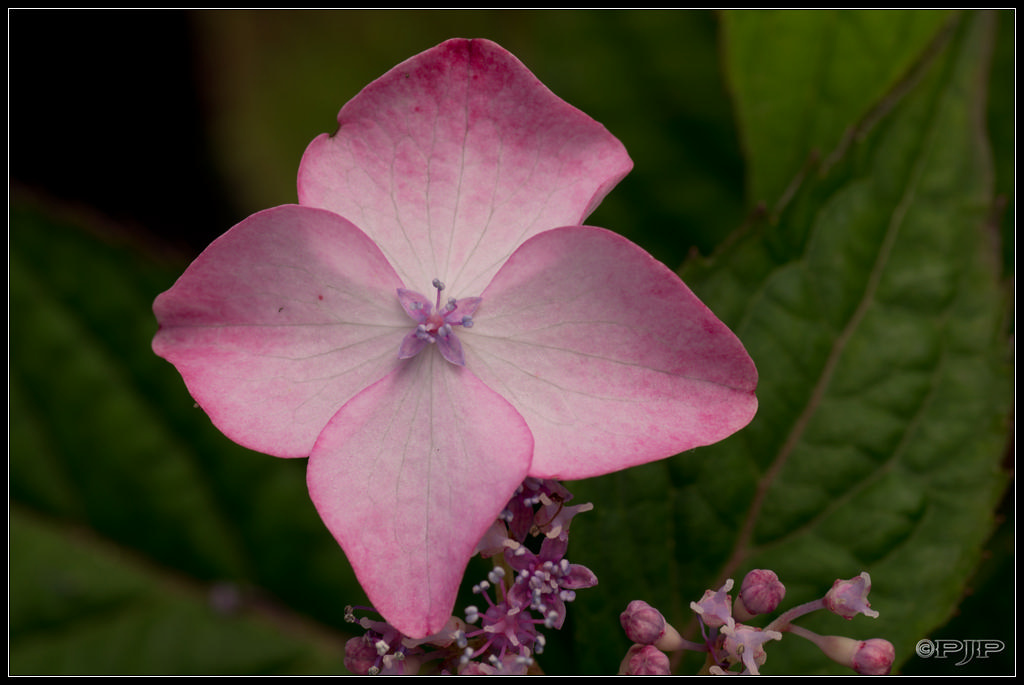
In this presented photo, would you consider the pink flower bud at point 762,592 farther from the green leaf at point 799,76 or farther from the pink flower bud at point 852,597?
the green leaf at point 799,76

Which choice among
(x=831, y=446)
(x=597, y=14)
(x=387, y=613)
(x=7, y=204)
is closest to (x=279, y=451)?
(x=387, y=613)

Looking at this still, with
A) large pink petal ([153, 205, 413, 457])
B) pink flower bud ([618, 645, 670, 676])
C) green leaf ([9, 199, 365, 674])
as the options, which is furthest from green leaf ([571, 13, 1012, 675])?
green leaf ([9, 199, 365, 674])

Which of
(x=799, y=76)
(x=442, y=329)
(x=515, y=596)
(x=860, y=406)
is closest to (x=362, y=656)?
(x=515, y=596)

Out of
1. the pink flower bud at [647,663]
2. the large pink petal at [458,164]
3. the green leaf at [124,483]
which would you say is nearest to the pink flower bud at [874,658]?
the pink flower bud at [647,663]

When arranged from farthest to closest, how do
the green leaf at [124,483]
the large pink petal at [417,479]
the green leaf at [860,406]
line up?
the green leaf at [124,483] < the green leaf at [860,406] < the large pink petal at [417,479]

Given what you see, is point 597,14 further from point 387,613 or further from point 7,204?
point 387,613

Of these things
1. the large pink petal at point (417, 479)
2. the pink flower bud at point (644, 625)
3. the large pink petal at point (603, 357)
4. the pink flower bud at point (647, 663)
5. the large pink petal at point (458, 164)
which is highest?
the large pink petal at point (458, 164)

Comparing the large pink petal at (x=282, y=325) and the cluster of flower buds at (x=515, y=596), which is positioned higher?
the large pink petal at (x=282, y=325)
